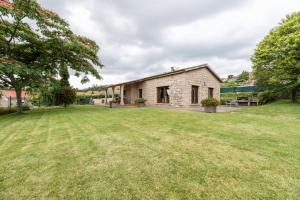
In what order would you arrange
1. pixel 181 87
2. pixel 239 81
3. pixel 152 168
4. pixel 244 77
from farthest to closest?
pixel 244 77
pixel 239 81
pixel 181 87
pixel 152 168

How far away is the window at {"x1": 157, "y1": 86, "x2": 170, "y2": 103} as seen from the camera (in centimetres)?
1538

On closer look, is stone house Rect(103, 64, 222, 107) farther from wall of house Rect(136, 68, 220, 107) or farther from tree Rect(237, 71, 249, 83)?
tree Rect(237, 71, 249, 83)

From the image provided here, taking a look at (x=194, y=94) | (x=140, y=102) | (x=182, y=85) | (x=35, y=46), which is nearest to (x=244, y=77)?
(x=194, y=94)

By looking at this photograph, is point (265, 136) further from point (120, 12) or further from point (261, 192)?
point (120, 12)

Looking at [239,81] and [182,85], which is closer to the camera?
[182,85]

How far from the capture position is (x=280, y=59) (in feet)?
44.0

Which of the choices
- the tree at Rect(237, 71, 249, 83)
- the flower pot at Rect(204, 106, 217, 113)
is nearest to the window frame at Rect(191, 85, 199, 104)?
the flower pot at Rect(204, 106, 217, 113)

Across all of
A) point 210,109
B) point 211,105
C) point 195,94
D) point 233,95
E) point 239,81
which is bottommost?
point 210,109

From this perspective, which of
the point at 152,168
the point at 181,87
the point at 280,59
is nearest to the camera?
the point at 152,168

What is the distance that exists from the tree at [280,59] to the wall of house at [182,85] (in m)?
4.42

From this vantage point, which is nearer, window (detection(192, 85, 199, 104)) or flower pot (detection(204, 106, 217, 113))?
flower pot (detection(204, 106, 217, 113))

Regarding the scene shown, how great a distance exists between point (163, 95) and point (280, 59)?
10.4m

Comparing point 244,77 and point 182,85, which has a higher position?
point 244,77

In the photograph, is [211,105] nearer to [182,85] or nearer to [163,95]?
[182,85]
